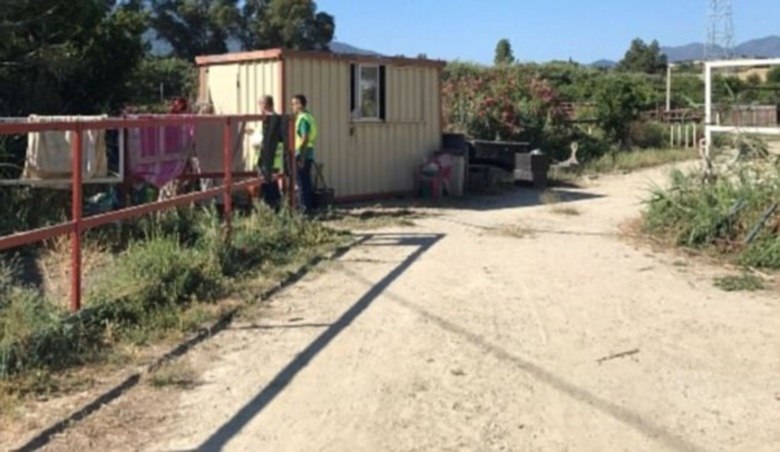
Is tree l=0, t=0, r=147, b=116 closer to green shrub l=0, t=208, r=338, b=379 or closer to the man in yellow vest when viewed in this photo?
the man in yellow vest

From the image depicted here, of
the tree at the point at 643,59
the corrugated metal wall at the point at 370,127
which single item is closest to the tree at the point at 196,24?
the tree at the point at 643,59

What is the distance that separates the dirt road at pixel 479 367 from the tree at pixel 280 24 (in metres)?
63.7

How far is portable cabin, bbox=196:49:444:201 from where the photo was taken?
15164mm

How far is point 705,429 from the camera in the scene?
5.26 m

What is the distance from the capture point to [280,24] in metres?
72.8

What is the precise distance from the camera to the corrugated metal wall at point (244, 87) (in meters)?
14.8

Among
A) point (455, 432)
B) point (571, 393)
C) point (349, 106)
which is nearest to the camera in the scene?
point (455, 432)

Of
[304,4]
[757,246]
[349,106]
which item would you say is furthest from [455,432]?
[304,4]

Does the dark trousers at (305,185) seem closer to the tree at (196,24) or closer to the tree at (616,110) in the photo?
the tree at (616,110)

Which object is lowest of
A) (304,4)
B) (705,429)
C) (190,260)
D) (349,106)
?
(705,429)

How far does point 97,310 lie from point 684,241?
23.4 ft

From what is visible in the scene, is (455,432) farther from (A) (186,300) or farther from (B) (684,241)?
(B) (684,241)

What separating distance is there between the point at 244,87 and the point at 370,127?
88.6 inches

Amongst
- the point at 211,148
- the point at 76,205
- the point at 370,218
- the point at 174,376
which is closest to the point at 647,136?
→ the point at 370,218
